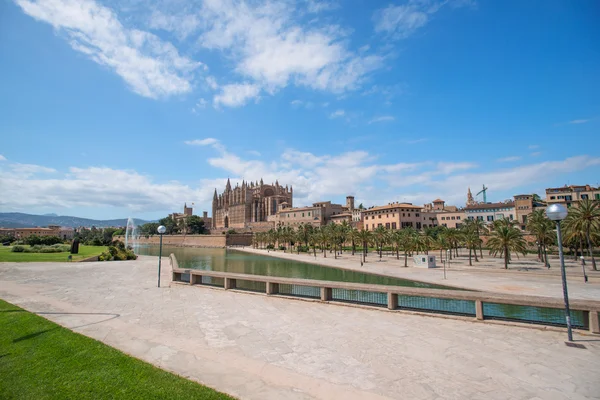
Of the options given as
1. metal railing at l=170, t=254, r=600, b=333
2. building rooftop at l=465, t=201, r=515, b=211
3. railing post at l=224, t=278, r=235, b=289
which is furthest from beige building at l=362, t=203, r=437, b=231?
railing post at l=224, t=278, r=235, b=289

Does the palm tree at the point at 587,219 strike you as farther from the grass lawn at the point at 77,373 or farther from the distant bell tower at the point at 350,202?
the distant bell tower at the point at 350,202

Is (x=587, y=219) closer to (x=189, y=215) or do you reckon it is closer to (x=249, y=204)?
(x=249, y=204)

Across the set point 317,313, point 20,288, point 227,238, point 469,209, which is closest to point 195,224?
point 227,238

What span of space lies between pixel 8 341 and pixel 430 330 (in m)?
10.9

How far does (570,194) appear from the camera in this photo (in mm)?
73812

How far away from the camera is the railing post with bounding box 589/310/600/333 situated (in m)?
8.20

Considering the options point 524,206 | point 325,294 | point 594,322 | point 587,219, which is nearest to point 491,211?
point 524,206

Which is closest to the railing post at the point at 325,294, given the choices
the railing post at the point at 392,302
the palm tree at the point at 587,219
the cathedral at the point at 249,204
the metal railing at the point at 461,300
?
the metal railing at the point at 461,300

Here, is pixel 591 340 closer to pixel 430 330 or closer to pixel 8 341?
pixel 430 330

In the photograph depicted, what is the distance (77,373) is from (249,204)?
137m

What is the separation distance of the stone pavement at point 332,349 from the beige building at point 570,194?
83.2 m

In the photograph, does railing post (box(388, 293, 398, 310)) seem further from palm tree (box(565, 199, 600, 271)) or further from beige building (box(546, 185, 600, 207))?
beige building (box(546, 185, 600, 207))

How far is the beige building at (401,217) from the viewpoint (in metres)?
85.9

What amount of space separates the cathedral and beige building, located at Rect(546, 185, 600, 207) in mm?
87396
